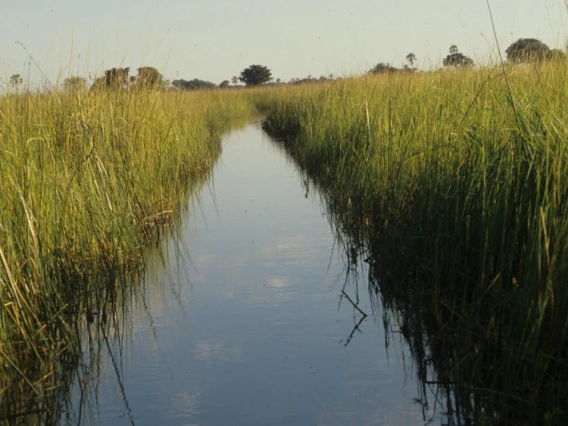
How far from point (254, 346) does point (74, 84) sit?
2.87m

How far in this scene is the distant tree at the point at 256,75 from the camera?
53875mm

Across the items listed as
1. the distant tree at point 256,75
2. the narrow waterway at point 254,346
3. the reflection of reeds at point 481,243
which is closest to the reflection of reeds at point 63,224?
the narrow waterway at point 254,346

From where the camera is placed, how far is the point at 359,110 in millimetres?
7574

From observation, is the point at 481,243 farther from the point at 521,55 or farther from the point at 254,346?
the point at 521,55

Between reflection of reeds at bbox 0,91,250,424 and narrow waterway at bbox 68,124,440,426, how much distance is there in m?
0.19

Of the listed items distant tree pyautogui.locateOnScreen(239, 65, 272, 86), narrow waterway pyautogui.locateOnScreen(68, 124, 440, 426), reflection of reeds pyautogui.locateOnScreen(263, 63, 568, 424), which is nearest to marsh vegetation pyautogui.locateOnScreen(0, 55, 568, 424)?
reflection of reeds pyautogui.locateOnScreen(263, 63, 568, 424)

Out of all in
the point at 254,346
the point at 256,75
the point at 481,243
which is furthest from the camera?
the point at 256,75

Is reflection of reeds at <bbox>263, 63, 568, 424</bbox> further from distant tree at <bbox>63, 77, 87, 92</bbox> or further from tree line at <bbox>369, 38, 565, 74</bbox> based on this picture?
distant tree at <bbox>63, 77, 87, 92</bbox>

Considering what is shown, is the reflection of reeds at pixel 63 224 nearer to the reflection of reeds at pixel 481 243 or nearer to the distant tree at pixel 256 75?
the reflection of reeds at pixel 481 243

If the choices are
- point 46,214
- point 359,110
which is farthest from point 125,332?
point 359,110

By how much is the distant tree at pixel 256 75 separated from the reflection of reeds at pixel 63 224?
47982mm

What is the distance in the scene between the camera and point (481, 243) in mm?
2893

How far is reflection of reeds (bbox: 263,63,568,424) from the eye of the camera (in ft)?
7.72

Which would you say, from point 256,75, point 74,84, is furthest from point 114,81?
point 256,75
